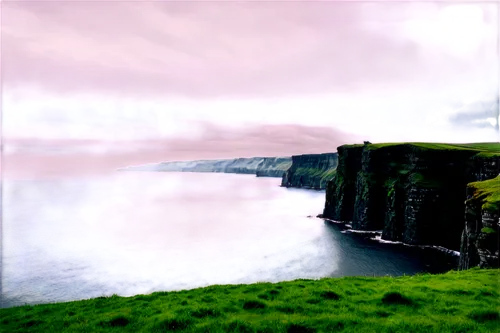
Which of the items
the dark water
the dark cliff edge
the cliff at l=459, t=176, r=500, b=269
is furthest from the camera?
the dark cliff edge

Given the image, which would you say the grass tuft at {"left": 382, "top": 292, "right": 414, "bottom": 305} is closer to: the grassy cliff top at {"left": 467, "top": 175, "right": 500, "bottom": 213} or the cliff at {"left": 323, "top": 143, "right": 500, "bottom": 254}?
the grassy cliff top at {"left": 467, "top": 175, "right": 500, "bottom": 213}

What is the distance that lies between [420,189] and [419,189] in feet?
0.91

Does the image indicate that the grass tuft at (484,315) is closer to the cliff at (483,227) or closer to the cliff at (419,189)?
the cliff at (483,227)

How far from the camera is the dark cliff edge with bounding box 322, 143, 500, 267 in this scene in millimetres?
78438

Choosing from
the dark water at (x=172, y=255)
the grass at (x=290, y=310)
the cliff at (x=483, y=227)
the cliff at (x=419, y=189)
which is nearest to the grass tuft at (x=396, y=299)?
the grass at (x=290, y=310)

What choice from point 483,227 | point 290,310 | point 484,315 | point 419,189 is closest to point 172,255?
point 483,227

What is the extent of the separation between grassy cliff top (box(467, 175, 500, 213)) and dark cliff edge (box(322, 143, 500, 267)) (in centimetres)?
2280

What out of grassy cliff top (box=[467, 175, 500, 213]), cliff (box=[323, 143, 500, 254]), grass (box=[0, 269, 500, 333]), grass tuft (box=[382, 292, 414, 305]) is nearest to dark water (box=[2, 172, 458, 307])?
cliff (box=[323, 143, 500, 254])

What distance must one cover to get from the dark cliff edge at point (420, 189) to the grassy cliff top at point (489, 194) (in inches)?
898

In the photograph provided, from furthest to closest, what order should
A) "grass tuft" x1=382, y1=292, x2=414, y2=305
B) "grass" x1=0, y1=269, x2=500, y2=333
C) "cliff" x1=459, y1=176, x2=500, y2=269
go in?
"cliff" x1=459, y1=176, x2=500, y2=269, "grass tuft" x1=382, y1=292, x2=414, y2=305, "grass" x1=0, y1=269, x2=500, y2=333

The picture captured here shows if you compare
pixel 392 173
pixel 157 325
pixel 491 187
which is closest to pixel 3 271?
pixel 157 325

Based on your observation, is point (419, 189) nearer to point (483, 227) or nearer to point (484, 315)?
point (483, 227)

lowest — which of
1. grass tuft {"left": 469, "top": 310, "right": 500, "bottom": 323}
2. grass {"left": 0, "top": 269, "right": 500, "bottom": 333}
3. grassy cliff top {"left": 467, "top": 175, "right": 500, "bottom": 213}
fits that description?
grass {"left": 0, "top": 269, "right": 500, "bottom": 333}

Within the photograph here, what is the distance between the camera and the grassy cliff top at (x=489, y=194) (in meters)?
36.8
